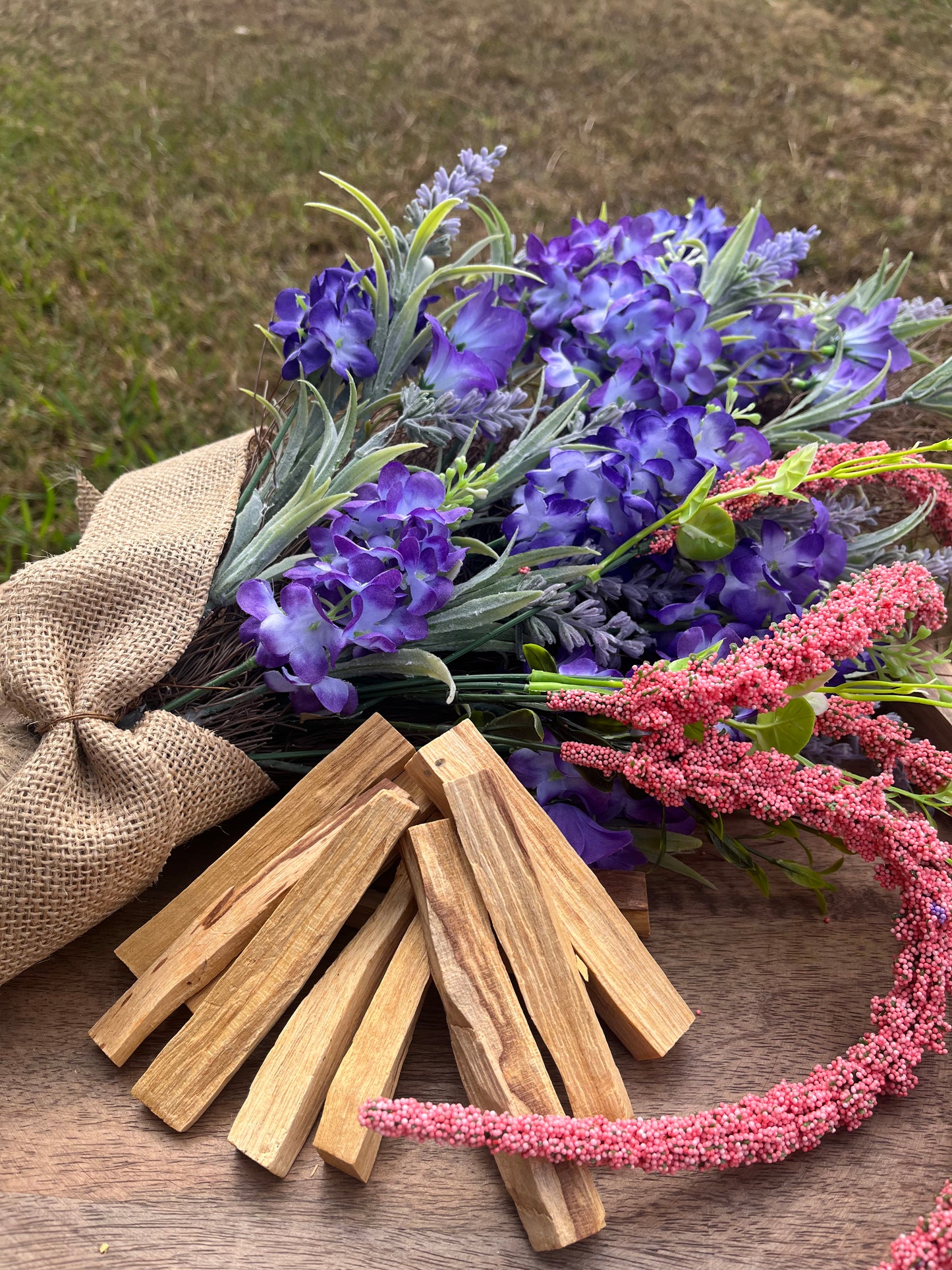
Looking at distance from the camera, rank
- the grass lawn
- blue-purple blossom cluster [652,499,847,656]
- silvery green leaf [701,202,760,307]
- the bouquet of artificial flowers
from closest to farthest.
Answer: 1. the bouquet of artificial flowers
2. blue-purple blossom cluster [652,499,847,656]
3. silvery green leaf [701,202,760,307]
4. the grass lawn

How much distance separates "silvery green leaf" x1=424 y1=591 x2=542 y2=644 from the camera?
2.92 ft

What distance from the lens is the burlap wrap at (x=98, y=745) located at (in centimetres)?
84

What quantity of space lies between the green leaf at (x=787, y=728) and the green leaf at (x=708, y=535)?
0.17m

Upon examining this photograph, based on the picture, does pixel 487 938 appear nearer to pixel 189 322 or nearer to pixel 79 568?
pixel 79 568

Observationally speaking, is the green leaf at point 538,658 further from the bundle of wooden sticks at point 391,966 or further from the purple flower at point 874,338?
the purple flower at point 874,338

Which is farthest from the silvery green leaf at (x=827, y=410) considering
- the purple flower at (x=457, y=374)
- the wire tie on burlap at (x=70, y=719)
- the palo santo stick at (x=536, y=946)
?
the wire tie on burlap at (x=70, y=719)

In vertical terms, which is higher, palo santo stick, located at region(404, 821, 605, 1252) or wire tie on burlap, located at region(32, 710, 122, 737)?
wire tie on burlap, located at region(32, 710, 122, 737)

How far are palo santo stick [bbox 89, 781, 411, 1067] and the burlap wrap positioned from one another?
0.23ft

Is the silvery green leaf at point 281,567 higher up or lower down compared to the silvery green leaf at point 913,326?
lower down

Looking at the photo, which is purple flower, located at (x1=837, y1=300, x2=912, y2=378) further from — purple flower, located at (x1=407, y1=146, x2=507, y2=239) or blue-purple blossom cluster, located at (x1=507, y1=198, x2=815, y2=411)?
purple flower, located at (x1=407, y1=146, x2=507, y2=239)

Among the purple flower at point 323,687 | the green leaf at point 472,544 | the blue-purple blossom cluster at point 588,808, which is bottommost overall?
the blue-purple blossom cluster at point 588,808

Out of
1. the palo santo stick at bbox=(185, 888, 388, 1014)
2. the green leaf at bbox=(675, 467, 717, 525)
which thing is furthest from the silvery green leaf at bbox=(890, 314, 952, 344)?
the palo santo stick at bbox=(185, 888, 388, 1014)

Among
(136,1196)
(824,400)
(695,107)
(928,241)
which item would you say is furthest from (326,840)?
(695,107)

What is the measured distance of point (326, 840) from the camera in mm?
938
